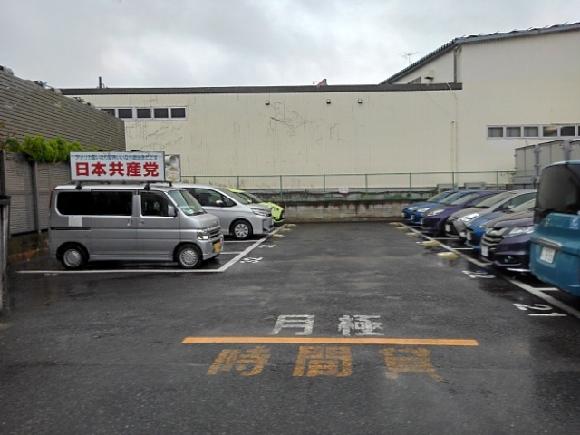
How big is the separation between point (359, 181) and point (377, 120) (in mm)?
3123

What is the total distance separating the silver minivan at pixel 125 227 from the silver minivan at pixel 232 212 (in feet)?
16.8

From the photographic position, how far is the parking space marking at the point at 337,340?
17.7 ft

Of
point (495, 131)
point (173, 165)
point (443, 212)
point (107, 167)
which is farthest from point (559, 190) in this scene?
point (495, 131)

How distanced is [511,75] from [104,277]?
22806 mm

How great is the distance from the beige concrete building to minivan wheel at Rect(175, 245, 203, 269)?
50.2 feet

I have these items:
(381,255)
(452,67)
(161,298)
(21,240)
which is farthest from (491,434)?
(452,67)

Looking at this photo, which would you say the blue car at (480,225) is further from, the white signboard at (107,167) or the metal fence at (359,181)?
the metal fence at (359,181)

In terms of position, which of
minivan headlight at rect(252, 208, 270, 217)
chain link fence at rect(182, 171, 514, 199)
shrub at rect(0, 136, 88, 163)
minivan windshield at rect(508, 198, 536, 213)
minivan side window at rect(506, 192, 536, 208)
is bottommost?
minivan headlight at rect(252, 208, 270, 217)

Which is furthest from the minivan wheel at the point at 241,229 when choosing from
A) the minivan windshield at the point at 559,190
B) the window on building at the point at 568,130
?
the window on building at the point at 568,130

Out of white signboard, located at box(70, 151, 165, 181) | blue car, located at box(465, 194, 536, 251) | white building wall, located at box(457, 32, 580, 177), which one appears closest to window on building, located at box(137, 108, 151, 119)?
white signboard, located at box(70, 151, 165, 181)

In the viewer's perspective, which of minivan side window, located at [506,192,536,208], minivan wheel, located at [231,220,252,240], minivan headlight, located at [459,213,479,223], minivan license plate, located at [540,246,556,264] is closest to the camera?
minivan license plate, located at [540,246,556,264]

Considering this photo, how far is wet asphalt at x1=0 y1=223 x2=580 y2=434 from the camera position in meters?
3.69

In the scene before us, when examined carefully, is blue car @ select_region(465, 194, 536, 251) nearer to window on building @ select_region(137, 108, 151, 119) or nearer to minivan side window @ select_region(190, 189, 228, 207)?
minivan side window @ select_region(190, 189, 228, 207)

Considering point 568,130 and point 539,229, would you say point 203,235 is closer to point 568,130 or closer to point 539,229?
point 539,229
